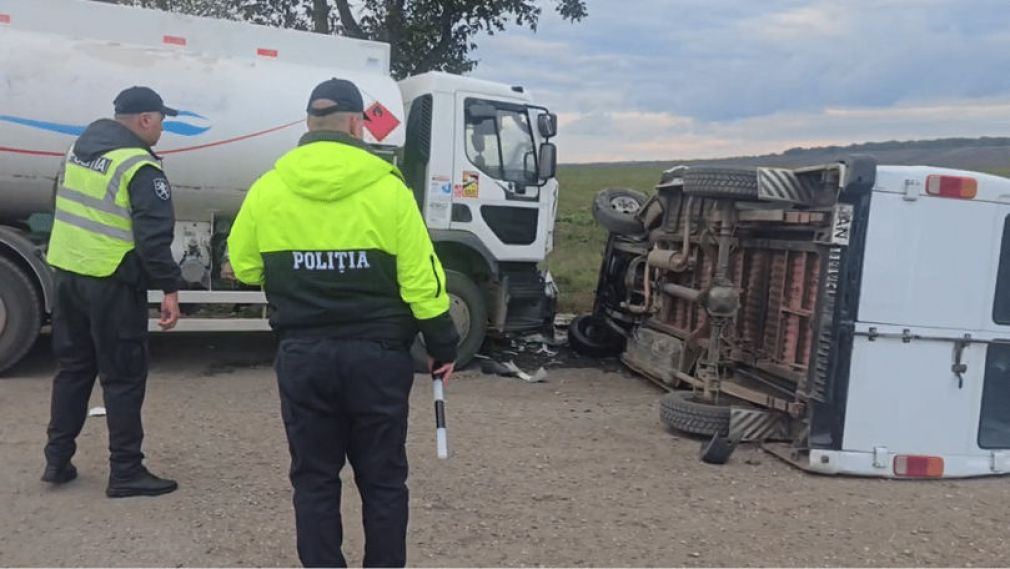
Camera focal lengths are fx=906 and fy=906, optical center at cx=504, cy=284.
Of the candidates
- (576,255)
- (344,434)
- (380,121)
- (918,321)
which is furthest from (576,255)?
(344,434)

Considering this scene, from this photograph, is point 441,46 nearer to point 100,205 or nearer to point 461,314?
point 461,314

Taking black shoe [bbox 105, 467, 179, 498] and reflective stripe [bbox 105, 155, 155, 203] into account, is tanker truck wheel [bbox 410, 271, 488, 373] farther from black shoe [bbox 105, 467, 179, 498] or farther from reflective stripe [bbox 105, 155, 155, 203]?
reflective stripe [bbox 105, 155, 155, 203]

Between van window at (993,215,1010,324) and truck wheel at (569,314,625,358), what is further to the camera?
truck wheel at (569,314,625,358)

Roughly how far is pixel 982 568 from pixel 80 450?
478 centimetres

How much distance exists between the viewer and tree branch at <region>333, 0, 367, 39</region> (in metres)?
12.6

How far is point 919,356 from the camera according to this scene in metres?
5.26

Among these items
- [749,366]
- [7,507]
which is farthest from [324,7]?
[7,507]

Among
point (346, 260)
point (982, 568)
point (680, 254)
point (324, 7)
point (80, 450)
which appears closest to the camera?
point (346, 260)

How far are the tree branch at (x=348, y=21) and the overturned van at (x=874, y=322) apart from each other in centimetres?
804

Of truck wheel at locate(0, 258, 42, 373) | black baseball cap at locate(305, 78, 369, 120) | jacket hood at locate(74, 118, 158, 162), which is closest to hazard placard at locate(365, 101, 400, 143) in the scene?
truck wheel at locate(0, 258, 42, 373)

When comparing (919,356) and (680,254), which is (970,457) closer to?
(919,356)

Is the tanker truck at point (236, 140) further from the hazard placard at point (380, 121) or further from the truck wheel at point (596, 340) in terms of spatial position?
the truck wheel at point (596, 340)

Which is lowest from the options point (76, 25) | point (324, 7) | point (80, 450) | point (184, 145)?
point (80, 450)

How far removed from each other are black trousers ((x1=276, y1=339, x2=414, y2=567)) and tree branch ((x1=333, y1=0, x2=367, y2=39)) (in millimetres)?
10420
